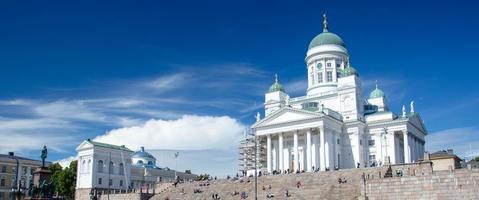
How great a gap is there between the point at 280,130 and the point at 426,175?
28761mm

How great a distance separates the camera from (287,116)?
2744 inches

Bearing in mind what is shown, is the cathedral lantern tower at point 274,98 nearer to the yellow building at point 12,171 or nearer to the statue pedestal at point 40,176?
the yellow building at point 12,171

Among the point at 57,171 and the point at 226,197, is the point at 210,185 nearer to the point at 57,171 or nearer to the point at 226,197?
the point at 226,197

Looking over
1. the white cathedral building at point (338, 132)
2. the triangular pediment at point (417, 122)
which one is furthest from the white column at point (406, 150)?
the triangular pediment at point (417, 122)

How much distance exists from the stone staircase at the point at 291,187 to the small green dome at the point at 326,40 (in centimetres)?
3020

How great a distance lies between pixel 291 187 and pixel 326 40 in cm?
3484

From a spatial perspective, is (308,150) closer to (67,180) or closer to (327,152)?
(327,152)

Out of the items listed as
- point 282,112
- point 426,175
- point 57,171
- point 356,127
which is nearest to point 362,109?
point 356,127

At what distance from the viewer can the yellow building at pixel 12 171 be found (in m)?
90.9

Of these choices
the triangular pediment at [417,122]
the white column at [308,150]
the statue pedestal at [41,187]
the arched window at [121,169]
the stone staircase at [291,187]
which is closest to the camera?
the statue pedestal at [41,187]

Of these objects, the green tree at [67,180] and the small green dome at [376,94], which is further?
the green tree at [67,180]

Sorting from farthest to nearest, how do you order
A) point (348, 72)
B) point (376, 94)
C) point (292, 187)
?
point (376, 94)
point (348, 72)
point (292, 187)

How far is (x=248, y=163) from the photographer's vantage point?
83.1 m

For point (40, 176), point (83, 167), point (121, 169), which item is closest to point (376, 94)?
point (121, 169)
